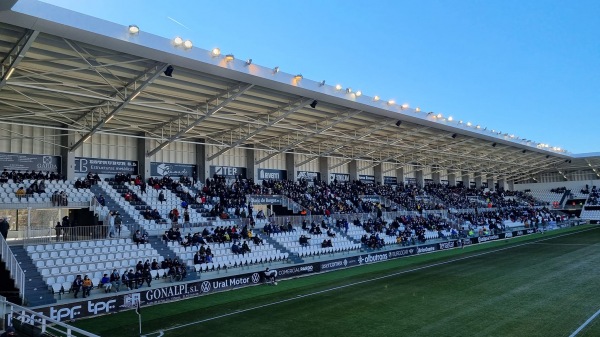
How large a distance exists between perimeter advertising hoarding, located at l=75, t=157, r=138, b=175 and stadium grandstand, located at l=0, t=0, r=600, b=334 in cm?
9

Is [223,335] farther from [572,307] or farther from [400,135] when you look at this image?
[400,135]

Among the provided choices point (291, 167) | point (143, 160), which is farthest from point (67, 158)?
point (291, 167)

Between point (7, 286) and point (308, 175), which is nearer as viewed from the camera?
point (7, 286)

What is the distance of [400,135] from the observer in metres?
39.7

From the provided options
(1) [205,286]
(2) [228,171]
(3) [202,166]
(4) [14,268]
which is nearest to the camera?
(4) [14,268]

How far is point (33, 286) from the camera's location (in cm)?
1608

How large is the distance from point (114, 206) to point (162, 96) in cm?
654

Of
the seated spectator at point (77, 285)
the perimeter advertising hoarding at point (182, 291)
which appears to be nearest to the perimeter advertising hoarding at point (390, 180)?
the perimeter advertising hoarding at point (182, 291)

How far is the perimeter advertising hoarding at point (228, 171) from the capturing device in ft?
121

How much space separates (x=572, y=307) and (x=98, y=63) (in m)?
20.0

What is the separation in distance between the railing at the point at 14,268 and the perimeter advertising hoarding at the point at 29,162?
36.7ft

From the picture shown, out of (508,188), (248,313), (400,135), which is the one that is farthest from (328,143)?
(508,188)

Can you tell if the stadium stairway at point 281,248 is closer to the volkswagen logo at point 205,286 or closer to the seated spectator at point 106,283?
the volkswagen logo at point 205,286

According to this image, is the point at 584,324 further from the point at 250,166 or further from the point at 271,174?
the point at 271,174
